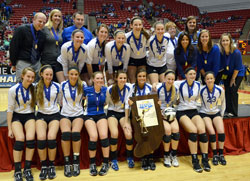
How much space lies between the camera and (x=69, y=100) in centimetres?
292

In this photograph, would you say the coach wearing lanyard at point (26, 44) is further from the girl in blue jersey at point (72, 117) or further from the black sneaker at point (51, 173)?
the black sneaker at point (51, 173)

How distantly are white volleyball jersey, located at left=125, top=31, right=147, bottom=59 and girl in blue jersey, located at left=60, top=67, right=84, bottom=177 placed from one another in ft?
3.23

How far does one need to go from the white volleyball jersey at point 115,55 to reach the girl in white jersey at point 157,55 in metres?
0.43

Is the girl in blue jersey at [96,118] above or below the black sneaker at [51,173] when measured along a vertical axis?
above

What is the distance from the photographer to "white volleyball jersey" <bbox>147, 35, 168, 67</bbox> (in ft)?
11.2

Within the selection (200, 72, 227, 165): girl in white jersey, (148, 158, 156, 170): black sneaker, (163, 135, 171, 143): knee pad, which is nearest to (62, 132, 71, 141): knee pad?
(148, 158, 156, 170): black sneaker

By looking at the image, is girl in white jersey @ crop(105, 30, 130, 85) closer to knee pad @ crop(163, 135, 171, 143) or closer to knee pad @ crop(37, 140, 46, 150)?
knee pad @ crop(163, 135, 171, 143)

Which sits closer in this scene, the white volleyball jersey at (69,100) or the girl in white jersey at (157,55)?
the white volleyball jersey at (69,100)

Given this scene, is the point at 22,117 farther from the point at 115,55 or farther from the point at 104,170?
the point at 115,55

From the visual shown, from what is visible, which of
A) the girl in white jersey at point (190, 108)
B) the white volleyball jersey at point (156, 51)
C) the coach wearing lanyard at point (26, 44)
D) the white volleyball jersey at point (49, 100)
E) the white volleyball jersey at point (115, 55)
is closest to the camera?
the white volleyball jersey at point (49, 100)

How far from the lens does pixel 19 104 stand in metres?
2.76

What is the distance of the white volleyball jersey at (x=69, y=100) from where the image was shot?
2.90 m

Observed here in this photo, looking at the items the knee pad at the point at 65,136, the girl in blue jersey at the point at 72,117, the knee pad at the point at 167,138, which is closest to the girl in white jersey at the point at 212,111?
the knee pad at the point at 167,138

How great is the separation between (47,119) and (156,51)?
77.8 inches
